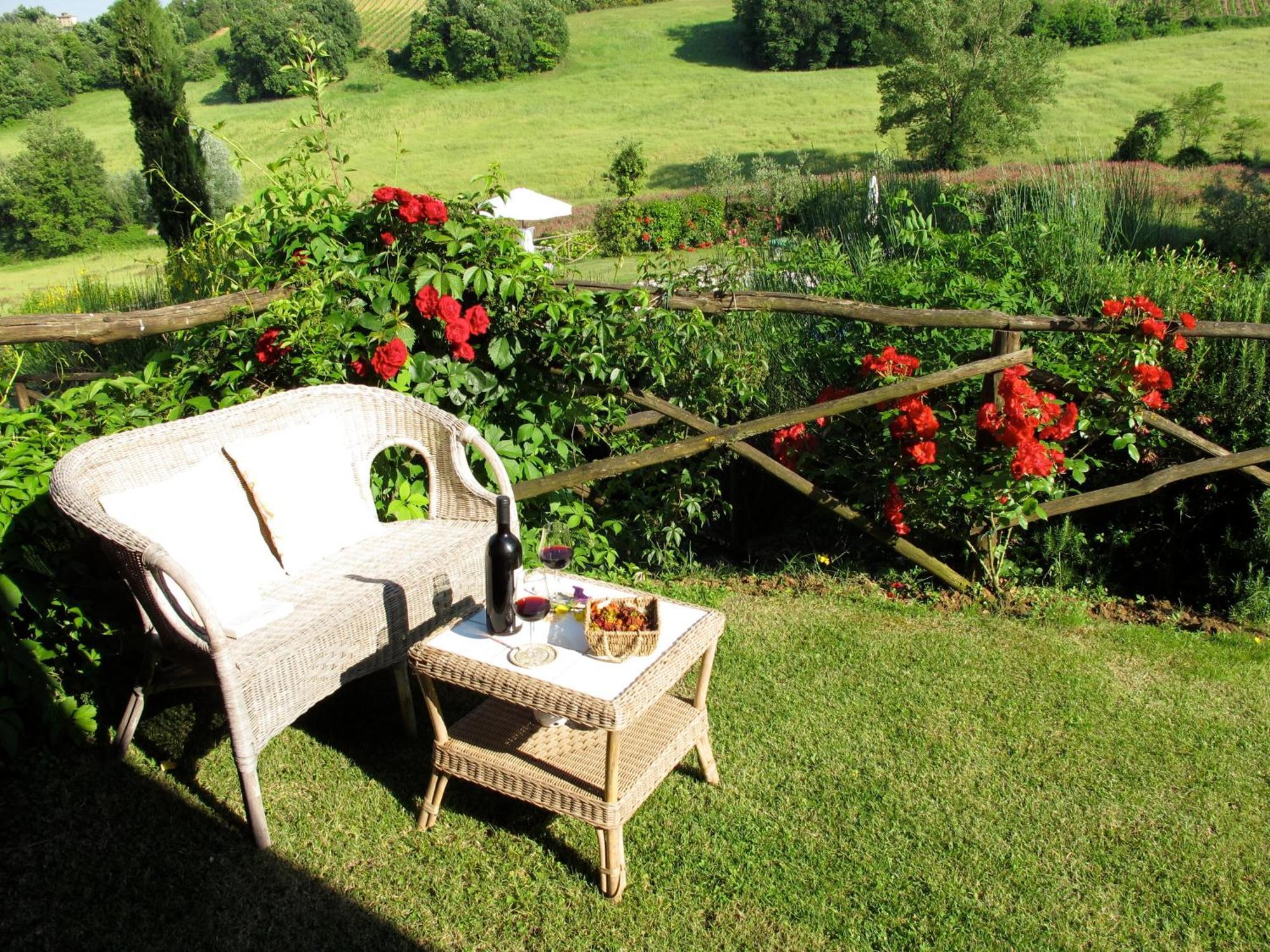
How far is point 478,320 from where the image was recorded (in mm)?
3307

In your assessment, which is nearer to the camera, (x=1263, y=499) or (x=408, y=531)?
(x=408, y=531)

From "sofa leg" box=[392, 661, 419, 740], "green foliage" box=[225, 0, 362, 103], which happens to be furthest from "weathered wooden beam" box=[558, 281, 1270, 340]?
"green foliage" box=[225, 0, 362, 103]

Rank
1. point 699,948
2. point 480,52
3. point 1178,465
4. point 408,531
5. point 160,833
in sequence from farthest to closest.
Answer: point 480,52, point 1178,465, point 408,531, point 160,833, point 699,948

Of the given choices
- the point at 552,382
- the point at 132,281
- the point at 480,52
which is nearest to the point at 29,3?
the point at 480,52

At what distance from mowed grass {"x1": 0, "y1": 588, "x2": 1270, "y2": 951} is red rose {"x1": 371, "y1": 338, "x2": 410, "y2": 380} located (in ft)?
3.41

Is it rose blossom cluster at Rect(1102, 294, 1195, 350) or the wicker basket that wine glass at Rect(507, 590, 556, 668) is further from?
rose blossom cluster at Rect(1102, 294, 1195, 350)

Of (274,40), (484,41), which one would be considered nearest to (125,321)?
(274,40)

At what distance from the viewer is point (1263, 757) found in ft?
8.62

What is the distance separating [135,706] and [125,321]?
109cm

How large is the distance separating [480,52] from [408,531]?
4265 centimetres

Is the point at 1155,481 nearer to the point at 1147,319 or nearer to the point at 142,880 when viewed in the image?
the point at 1147,319

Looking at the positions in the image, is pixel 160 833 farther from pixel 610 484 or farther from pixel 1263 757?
pixel 1263 757

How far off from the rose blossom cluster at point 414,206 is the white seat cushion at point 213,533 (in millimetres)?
1107

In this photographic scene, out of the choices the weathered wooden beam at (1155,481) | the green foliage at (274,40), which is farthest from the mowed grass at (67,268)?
the weathered wooden beam at (1155,481)
